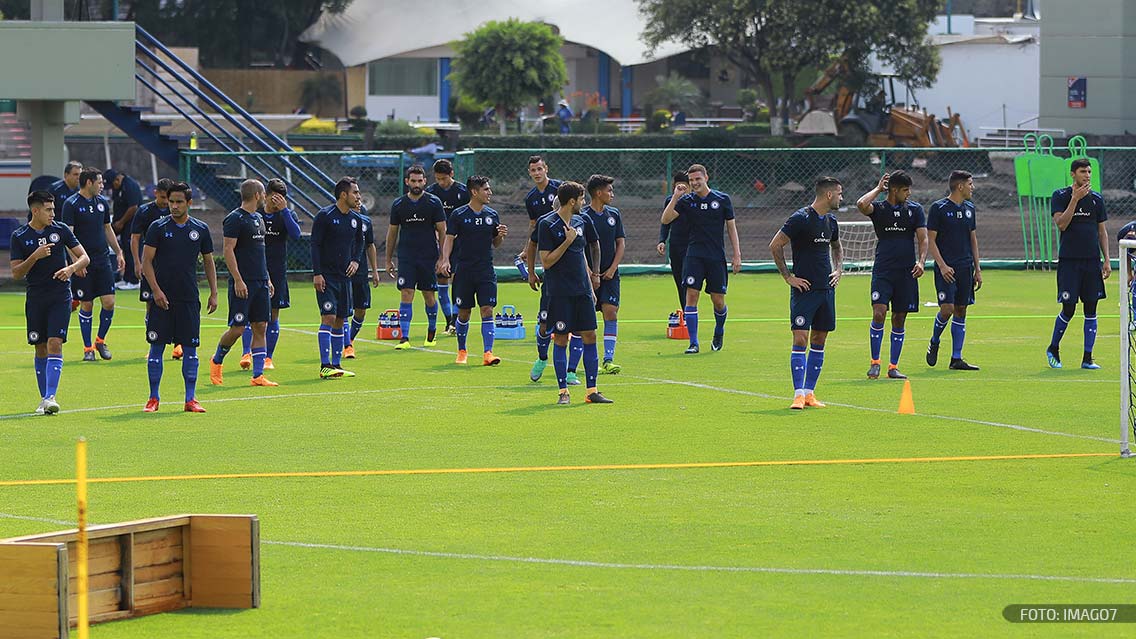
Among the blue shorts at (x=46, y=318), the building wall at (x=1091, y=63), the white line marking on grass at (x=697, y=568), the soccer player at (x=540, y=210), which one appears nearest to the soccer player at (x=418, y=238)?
the soccer player at (x=540, y=210)

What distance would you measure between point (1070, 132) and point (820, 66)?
11679 millimetres

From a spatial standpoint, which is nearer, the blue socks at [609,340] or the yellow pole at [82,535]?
the yellow pole at [82,535]

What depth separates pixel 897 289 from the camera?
17.0m

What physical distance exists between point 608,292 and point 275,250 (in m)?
3.78

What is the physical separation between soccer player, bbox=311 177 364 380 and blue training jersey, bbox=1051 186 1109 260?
7.78 m

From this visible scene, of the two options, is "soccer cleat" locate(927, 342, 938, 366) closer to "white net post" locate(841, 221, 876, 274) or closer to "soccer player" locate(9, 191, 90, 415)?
"soccer player" locate(9, 191, 90, 415)

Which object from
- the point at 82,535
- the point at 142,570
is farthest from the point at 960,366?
the point at 82,535

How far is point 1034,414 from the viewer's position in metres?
14.7

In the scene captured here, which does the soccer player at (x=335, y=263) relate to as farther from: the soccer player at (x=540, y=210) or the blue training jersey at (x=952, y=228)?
the blue training jersey at (x=952, y=228)

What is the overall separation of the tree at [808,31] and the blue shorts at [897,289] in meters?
45.4

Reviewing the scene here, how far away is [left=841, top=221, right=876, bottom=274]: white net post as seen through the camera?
105 ft

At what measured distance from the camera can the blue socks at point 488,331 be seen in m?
18.5

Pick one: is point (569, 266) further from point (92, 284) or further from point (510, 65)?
point (510, 65)

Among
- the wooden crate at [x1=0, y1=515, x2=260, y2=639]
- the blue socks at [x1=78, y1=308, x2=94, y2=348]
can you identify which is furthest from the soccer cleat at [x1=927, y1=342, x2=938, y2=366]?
the wooden crate at [x1=0, y1=515, x2=260, y2=639]
